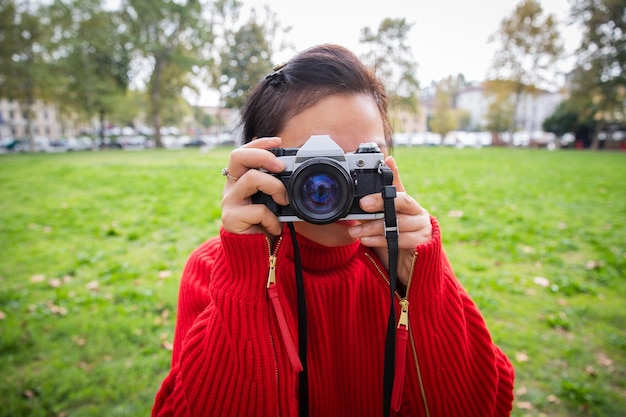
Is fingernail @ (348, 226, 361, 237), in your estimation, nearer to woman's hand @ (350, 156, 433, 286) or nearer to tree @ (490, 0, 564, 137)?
woman's hand @ (350, 156, 433, 286)

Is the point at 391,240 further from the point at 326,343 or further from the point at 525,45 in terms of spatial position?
the point at 525,45

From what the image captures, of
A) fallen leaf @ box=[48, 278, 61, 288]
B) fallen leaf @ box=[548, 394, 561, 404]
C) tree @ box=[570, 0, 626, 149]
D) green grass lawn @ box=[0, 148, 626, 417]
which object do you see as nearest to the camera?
fallen leaf @ box=[548, 394, 561, 404]

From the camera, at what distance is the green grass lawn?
88.2 inches

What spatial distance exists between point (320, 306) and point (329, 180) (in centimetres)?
46

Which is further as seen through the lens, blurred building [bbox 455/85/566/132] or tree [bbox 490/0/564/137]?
blurred building [bbox 455/85/566/132]

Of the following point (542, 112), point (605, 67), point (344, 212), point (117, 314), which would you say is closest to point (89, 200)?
point (117, 314)

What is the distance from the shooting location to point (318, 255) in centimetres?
127

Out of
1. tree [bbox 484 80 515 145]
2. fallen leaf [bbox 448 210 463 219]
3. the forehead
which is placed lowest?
fallen leaf [bbox 448 210 463 219]

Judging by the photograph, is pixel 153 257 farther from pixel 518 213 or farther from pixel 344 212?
pixel 518 213

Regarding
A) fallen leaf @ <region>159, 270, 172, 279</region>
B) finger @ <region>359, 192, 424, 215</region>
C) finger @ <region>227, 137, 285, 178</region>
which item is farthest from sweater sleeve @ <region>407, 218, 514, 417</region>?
fallen leaf @ <region>159, 270, 172, 279</region>

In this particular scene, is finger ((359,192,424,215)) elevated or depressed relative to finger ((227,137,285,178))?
depressed

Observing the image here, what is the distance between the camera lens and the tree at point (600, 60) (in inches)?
842

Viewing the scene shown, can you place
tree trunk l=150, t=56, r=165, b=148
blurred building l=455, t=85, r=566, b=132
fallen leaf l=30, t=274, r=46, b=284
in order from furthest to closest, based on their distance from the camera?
blurred building l=455, t=85, r=566, b=132 → tree trunk l=150, t=56, r=165, b=148 → fallen leaf l=30, t=274, r=46, b=284

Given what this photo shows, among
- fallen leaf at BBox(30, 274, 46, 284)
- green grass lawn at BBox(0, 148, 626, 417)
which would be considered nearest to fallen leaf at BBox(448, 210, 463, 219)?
green grass lawn at BBox(0, 148, 626, 417)
